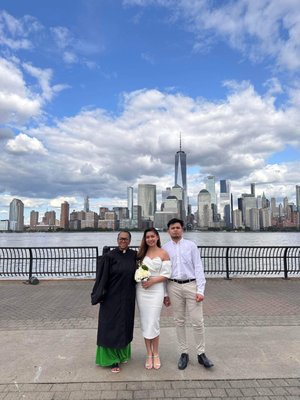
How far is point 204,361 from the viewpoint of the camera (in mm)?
4426

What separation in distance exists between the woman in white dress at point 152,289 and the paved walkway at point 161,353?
375 mm

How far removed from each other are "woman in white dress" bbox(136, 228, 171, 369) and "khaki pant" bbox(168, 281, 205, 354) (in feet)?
0.70

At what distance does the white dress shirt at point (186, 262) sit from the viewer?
4480 mm

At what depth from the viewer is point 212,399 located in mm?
3594

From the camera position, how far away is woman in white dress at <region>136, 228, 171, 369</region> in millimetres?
4332

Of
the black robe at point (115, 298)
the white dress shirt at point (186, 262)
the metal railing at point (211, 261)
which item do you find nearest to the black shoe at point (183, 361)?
the black robe at point (115, 298)

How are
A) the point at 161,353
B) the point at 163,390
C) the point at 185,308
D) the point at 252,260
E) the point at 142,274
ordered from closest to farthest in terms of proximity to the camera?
the point at 163,390, the point at 142,274, the point at 185,308, the point at 161,353, the point at 252,260

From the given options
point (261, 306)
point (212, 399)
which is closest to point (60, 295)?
point (261, 306)

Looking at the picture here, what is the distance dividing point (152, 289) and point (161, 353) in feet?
3.99

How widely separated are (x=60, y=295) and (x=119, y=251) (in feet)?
18.1

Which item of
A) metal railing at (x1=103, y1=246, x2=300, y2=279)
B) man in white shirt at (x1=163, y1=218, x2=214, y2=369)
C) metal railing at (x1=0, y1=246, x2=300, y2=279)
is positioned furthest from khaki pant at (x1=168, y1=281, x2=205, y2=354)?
metal railing at (x1=103, y1=246, x2=300, y2=279)

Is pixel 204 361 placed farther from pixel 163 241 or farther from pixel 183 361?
pixel 163 241

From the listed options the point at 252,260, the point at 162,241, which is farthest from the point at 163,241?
the point at 252,260

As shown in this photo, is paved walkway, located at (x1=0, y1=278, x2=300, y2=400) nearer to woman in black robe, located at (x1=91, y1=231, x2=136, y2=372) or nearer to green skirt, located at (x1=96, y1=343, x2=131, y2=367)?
green skirt, located at (x1=96, y1=343, x2=131, y2=367)
